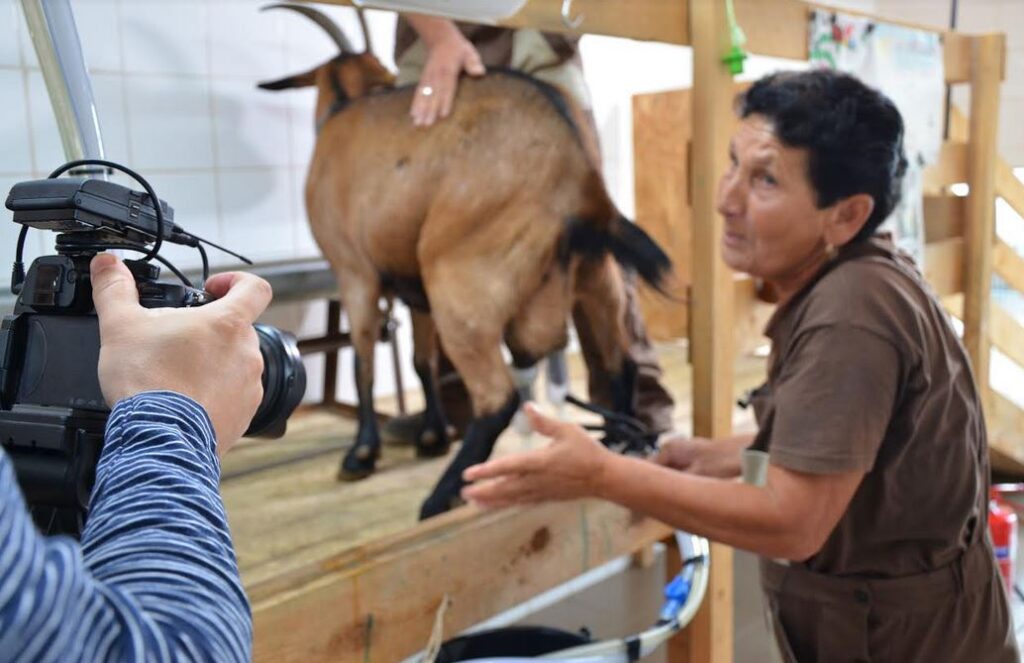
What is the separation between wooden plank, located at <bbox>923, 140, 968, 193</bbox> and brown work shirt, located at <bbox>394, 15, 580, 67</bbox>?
28.8 inches

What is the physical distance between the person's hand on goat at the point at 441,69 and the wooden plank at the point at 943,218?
38.4 inches

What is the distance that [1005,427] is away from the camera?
190 centimetres

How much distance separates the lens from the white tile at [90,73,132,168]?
1522 mm

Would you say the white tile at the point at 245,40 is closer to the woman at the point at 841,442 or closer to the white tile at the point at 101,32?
the white tile at the point at 101,32

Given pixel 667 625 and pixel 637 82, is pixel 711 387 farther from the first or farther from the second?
pixel 637 82

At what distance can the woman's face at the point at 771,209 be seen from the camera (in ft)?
3.01

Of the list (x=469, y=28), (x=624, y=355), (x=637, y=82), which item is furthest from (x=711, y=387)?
(x=637, y=82)

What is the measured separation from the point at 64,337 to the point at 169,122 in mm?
1358

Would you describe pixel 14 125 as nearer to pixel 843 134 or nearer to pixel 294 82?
pixel 294 82

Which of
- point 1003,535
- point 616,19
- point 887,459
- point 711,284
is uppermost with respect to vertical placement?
point 616,19

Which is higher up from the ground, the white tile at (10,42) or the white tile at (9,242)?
the white tile at (10,42)

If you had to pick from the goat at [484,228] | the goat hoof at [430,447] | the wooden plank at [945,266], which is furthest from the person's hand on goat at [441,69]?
the wooden plank at [945,266]

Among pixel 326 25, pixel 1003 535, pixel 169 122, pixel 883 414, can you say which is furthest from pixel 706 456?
pixel 169 122

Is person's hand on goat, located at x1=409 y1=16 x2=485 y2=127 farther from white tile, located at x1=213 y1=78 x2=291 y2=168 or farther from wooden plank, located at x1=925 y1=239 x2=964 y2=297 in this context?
wooden plank, located at x1=925 y1=239 x2=964 y2=297
